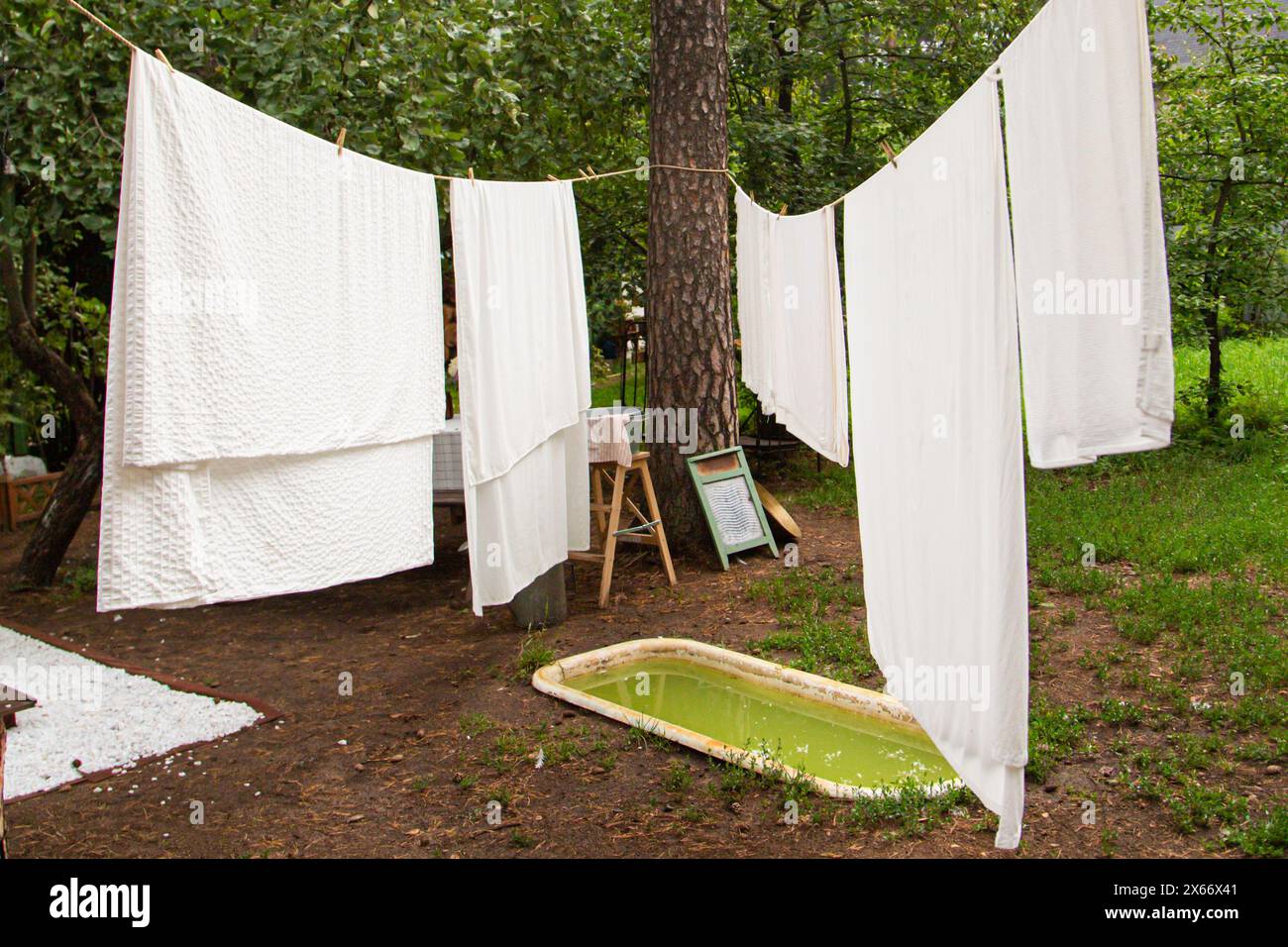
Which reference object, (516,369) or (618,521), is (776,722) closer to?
(516,369)

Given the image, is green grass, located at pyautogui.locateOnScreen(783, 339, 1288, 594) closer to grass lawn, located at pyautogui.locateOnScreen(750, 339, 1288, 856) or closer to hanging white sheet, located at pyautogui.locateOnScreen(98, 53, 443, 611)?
grass lawn, located at pyautogui.locateOnScreen(750, 339, 1288, 856)

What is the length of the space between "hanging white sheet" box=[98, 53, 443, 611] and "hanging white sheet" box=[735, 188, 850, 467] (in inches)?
102

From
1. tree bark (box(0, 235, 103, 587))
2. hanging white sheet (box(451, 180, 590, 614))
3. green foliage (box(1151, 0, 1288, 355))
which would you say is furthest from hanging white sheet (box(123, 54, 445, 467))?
green foliage (box(1151, 0, 1288, 355))

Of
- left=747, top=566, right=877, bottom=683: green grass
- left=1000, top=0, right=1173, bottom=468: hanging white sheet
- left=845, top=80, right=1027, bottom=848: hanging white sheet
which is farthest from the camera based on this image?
left=747, top=566, right=877, bottom=683: green grass

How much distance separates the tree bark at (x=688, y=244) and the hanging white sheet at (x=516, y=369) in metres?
1.28

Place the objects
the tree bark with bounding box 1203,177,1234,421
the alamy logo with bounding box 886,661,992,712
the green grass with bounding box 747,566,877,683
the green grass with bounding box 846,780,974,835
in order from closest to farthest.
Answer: the alamy logo with bounding box 886,661,992,712
the green grass with bounding box 846,780,974,835
the green grass with bounding box 747,566,877,683
the tree bark with bounding box 1203,177,1234,421

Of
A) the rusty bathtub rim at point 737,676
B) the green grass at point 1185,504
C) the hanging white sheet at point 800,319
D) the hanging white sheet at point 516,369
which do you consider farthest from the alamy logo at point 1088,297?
the green grass at point 1185,504

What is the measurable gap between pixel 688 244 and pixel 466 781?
3.66m

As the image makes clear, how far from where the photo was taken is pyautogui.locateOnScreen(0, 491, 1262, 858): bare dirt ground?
3098 millimetres

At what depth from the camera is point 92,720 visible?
13.8ft

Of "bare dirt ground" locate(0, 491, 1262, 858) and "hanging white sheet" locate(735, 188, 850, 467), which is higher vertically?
"hanging white sheet" locate(735, 188, 850, 467)

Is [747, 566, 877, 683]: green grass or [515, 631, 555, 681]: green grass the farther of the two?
[515, 631, 555, 681]: green grass

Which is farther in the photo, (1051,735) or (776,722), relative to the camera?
(776,722)

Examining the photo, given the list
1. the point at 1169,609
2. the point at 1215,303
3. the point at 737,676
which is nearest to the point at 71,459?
the point at 737,676
